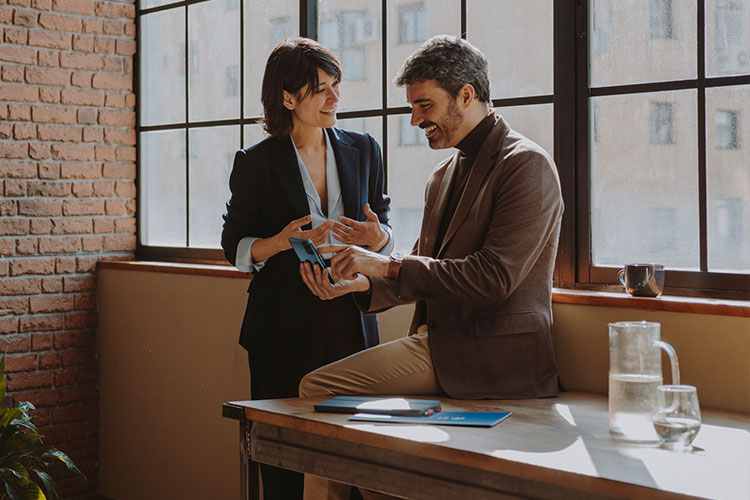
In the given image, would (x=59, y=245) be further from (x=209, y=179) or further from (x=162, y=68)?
(x=162, y=68)

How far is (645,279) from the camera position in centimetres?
243

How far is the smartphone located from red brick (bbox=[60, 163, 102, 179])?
203 cm

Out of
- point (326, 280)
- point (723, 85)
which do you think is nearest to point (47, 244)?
point (326, 280)

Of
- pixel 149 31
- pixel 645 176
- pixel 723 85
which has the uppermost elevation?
pixel 149 31

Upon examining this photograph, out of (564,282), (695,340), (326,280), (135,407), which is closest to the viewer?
(695,340)

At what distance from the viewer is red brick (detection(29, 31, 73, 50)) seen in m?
4.00

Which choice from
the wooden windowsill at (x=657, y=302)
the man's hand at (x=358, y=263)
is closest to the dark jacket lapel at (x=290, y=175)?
the man's hand at (x=358, y=263)

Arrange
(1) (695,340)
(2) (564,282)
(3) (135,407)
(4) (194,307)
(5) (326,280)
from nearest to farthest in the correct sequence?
(1) (695,340) → (5) (326,280) → (2) (564,282) → (4) (194,307) → (3) (135,407)

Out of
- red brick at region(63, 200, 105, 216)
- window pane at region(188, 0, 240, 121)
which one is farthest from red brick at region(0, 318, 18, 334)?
window pane at region(188, 0, 240, 121)

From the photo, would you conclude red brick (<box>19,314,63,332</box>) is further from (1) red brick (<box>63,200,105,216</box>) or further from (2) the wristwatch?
(2) the wristwatch

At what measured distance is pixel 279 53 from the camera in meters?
2.86

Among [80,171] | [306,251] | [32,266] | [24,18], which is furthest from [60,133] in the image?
[306,251]

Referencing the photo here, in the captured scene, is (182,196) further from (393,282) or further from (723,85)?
(723,85)

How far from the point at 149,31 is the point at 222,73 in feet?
2.12
